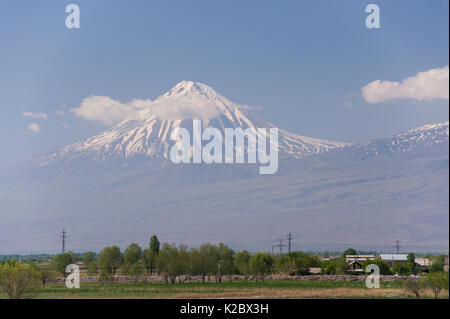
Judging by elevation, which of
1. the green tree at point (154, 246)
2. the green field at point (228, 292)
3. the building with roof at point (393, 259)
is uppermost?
the green tree at point (154, 246)

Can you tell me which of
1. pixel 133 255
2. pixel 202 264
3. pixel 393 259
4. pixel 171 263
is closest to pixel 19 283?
pixel 171 263

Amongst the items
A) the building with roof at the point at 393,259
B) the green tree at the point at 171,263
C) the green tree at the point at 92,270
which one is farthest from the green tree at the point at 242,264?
the building with roof at the point at 393,259

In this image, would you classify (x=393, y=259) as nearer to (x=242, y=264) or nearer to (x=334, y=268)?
(x=334, y=268)

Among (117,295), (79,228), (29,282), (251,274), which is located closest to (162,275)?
(251,274)

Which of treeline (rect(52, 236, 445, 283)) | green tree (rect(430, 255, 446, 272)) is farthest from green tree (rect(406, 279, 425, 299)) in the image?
green tree (rect(430, 255, 446, 272))

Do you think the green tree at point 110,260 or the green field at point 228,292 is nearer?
the green field at point 228,292

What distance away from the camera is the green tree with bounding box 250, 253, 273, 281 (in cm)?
7800

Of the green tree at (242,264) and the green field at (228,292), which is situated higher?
the green tree at (242,264)

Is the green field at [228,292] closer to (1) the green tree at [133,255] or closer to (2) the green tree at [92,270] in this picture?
(2) the green tree at [92,270]

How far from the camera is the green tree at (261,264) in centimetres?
7800
